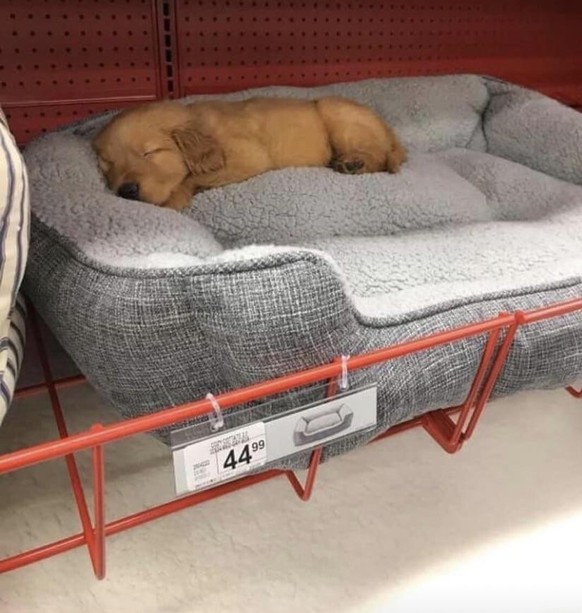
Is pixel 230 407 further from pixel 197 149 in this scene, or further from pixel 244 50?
pixel 244 50

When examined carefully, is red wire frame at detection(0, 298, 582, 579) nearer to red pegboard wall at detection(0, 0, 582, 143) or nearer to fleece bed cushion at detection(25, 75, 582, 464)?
fleece bed cushion at detection(25, 75, 582, 464)

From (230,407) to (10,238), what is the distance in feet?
0.72

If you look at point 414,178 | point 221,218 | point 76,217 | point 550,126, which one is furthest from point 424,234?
point 76,217

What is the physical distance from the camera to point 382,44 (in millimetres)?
1367

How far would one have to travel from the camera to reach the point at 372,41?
1350 mm

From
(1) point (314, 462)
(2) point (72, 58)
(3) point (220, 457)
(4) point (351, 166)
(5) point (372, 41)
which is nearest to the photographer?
(3) point (220, 457)

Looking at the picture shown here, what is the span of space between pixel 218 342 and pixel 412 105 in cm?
94

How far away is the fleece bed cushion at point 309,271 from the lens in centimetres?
54

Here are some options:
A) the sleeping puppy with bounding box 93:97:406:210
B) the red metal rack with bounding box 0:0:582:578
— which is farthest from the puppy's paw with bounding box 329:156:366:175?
the red metal rack with bounding box 0:0:582:578

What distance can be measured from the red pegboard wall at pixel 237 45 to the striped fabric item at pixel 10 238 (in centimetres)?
60

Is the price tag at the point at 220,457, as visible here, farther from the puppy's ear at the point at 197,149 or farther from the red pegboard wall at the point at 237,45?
the red pegboard wall at the point at 237,45

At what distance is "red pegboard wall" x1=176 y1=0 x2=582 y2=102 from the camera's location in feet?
3.91

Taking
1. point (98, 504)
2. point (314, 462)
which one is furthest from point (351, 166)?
point (98, 504)

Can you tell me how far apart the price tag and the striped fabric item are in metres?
0.16
